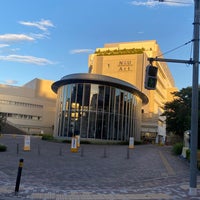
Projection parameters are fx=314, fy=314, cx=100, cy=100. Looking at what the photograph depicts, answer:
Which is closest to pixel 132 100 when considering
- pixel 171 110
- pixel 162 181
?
pixel 171 110

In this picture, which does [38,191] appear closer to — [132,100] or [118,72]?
[132,100]

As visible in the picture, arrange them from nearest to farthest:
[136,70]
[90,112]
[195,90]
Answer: [195,90] → [90,112] → [136,70]

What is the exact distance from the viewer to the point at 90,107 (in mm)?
41562

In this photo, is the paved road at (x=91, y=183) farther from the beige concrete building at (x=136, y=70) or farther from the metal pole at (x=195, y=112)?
the beige concrete building at (x=136, y=70)

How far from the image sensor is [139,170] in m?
14.8

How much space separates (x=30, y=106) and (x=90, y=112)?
56015 mm

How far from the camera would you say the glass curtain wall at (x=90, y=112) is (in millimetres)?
41344

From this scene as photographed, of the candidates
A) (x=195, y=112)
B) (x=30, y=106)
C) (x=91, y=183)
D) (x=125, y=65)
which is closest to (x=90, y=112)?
(x=91, y=183)

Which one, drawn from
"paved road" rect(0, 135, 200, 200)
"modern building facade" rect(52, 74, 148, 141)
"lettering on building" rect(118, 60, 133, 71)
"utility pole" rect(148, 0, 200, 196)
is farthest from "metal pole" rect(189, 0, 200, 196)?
"lettering on building" rect(118, 60, 133, 71)

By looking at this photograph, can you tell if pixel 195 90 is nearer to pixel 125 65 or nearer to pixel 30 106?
pixel 125 65

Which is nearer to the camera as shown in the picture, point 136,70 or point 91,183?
point 91,183

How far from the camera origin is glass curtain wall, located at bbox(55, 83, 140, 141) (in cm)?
4134

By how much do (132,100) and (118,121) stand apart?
21.7ft

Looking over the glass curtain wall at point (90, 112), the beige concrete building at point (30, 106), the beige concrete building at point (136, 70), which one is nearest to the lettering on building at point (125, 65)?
the beige concrete building at point (136, 70)
